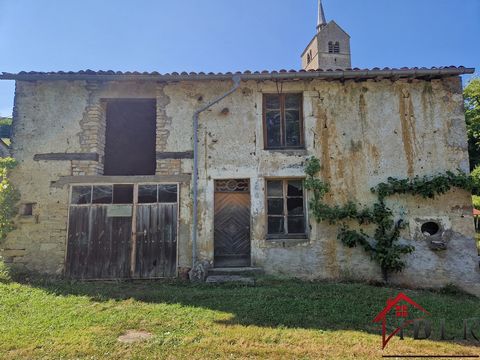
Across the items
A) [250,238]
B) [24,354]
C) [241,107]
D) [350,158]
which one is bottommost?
[24,354]

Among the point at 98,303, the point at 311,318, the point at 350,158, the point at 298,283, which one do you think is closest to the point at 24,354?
the point at 98,303

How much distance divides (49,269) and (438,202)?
923 centimetres

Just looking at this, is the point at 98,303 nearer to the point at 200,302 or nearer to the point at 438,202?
the point at 200,302

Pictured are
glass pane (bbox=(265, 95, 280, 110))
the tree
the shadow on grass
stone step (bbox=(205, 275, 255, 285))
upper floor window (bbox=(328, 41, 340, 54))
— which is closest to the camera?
the shadow on grass

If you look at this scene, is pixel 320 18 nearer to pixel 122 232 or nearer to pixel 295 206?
pixel 295 206

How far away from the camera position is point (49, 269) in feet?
25.1

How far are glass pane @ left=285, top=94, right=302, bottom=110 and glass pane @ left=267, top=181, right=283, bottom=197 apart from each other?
6.56 ft

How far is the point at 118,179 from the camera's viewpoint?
8008 millimetres

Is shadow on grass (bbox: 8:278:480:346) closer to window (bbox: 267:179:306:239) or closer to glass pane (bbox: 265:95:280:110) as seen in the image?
window (bbox: 267:179:306:239)

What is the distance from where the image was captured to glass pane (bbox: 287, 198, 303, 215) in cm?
807

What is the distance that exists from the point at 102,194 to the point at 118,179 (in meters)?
0.55

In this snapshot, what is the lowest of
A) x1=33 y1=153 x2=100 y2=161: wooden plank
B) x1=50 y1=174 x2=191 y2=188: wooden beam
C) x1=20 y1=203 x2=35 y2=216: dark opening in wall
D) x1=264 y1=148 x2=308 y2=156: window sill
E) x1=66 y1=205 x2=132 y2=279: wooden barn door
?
x1=66 y1=205 x2=132 y2=279: wooden barn door

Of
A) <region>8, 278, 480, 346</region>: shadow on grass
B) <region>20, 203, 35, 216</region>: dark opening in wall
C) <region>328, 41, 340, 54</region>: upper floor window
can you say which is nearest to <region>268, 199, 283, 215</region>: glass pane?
<region>8, 278, 480, 346</region>: shadow on grass

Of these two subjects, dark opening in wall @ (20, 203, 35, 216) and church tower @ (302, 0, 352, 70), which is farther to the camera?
church tower @ (302, 0, 352, 70)
